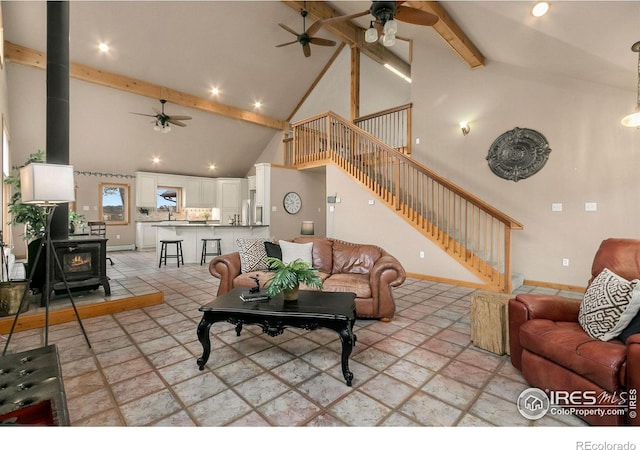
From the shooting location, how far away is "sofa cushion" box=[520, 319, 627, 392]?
1504mm

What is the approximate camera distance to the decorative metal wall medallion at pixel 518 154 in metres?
4.84

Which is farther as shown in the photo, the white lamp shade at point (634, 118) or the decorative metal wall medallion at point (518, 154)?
the decorative metal wall medallion at point (518, 154)

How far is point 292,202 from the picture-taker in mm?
8070

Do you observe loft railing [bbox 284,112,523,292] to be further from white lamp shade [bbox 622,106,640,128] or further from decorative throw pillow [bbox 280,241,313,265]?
decorative throw pillow [bbox 280,241,313,265]

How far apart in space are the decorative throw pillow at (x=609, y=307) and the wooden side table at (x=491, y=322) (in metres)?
0.56

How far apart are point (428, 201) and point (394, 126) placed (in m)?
2.49

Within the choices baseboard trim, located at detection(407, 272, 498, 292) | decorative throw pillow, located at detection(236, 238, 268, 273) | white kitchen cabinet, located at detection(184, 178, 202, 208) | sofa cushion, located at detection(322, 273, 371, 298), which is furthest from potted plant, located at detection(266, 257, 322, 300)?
white kitchen cabinet, located at detection(184, 178, 202, 208)

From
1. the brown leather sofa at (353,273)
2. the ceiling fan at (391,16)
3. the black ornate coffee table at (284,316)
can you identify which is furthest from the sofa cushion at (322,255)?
the ceiling fan at (391,16)

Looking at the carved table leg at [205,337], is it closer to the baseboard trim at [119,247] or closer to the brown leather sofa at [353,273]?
the brown leather sofa at [353,273]

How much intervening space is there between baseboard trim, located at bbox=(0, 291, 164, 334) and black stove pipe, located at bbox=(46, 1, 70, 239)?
3.32ft

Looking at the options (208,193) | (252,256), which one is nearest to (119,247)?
(208,193)

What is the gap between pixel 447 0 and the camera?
4.17 meters

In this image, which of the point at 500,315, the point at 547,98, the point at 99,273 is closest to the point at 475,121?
the point at 547,98
